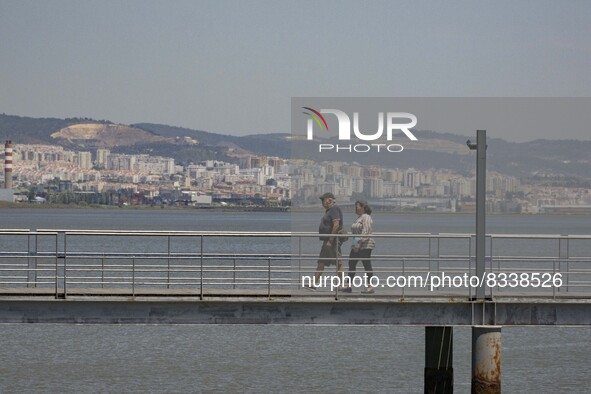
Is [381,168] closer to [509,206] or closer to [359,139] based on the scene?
[359,139]

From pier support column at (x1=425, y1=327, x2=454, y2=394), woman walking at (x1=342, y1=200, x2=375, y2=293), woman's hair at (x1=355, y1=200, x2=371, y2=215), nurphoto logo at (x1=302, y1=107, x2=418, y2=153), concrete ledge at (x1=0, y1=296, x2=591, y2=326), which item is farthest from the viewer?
pier support column at (x1=425, y1=327, x2=454, y2=394)

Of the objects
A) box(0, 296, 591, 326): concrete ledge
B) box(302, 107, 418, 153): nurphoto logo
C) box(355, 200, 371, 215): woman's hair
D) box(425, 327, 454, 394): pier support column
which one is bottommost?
box(425, 327, 454, 394): pier support column

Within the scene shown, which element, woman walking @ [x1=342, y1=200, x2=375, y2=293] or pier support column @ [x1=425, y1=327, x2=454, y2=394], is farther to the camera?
pier support column @ [x1=425, y1=327, x2=454, y2=394]

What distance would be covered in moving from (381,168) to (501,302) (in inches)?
252

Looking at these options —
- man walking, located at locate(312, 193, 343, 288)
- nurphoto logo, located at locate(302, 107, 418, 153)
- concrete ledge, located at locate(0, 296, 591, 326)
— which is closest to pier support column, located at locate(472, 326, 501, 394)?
concrete ledge, located at locate(0, 296, 591, 326)

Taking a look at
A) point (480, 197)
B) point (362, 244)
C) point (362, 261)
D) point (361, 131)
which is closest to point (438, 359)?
point (362, 261)

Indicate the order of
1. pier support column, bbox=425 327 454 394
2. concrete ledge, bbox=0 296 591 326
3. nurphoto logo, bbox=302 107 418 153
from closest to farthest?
concrete ledge, bbox=0 296 591 326
nurphoto logo, bbox=302 107 418 153
pier support column, bbox=425 327 454 394

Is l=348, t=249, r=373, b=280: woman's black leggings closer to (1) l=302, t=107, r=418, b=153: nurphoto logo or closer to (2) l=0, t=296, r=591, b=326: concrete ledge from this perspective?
(2) l=0, t=296, r=591, b=326: concrete ledge

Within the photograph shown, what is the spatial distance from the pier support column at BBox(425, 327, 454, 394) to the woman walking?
1.92 metres

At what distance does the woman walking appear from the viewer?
20.8 metres

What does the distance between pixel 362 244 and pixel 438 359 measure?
9.58 feet

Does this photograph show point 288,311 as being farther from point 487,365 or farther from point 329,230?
point 487,365

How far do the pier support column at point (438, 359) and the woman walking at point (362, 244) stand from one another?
1916 mm

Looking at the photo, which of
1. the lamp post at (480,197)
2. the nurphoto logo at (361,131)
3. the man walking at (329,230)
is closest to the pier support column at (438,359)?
the man walking at (329,230)
